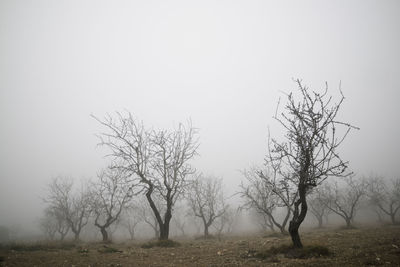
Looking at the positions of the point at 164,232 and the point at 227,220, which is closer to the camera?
the point at 164,232

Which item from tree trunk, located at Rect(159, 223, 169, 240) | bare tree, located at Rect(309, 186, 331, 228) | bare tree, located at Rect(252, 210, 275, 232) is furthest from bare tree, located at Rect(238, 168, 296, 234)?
bare tree, located at Rect(309, 186, 331, 228)

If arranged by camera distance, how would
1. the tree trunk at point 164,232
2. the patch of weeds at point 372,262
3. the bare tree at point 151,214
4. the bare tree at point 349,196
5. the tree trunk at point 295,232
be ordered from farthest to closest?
the bare tree at point 151,214 → the bare tree at point 349,196 → the tree trunk at point 164,232 → the tree trunk at point 295,232 → the patch of weeds at point 372,262

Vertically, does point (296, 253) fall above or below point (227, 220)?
above

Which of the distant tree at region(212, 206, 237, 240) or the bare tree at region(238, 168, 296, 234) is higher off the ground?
the bare tree at region(238, 168, 296, 234)

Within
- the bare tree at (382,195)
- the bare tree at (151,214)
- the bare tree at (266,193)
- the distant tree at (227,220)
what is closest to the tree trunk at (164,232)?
the bare tree at (266,193)

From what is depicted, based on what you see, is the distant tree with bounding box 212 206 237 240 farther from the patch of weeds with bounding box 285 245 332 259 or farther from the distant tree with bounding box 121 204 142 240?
the distant tree with bounding box 121 204 142 240

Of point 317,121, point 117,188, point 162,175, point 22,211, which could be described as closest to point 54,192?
point 117,188

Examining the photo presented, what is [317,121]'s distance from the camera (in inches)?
379

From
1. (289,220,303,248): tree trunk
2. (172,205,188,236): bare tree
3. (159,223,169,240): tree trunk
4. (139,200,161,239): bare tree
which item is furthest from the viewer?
(172,205,188,236): bare tree

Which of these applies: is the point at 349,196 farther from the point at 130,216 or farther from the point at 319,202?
the point at 130,216

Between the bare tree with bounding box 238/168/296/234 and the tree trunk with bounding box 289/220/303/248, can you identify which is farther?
the bare tree with bounding box 238/168/296/234

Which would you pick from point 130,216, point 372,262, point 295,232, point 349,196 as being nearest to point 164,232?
point 295,232

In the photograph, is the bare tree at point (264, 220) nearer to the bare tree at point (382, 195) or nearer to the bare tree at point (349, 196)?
the bare tree at point (349, 196)

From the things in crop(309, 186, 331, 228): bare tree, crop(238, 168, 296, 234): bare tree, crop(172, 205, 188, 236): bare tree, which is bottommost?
crop(172, 205, 188, 236): bare tree
